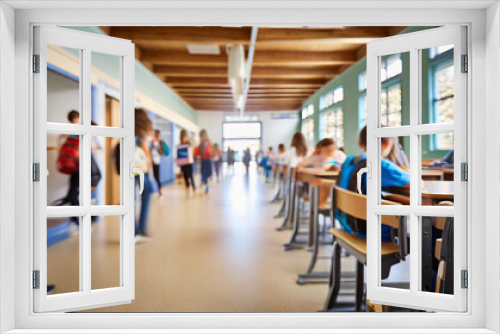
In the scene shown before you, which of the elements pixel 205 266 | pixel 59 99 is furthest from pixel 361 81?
pixel 205 266

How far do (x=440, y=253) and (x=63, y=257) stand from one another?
3.15 metres

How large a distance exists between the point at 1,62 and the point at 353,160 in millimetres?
2020

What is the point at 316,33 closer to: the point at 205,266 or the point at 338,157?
the point at 338,157

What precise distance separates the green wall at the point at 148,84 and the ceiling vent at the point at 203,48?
3.62 ft

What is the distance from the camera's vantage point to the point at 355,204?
2158 mm

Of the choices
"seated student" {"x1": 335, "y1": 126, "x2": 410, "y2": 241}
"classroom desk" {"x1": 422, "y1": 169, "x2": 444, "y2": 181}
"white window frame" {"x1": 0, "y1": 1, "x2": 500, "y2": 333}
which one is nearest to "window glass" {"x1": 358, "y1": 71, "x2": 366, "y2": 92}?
"classroom desk" {"x1": 422, "y1": 169, "x2": 444, "y2": 181}

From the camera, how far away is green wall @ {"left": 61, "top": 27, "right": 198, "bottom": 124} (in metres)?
5.38

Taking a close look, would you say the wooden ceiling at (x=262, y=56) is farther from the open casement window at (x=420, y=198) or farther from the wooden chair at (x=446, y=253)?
the wooden chair at (x=446, y=253)

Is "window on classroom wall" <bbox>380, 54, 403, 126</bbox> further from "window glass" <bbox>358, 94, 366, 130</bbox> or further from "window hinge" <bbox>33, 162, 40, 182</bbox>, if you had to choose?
"window glass" <bbox>358, 94, 366, 130</bbox>

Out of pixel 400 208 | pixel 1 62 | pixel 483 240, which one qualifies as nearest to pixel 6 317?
pixel 1 62

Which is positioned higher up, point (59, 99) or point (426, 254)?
point (59, 99)

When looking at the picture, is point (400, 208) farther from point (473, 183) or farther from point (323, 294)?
point (323, 294)

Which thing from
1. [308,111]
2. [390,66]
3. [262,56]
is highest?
[262,56]

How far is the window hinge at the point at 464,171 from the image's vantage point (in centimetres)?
179
